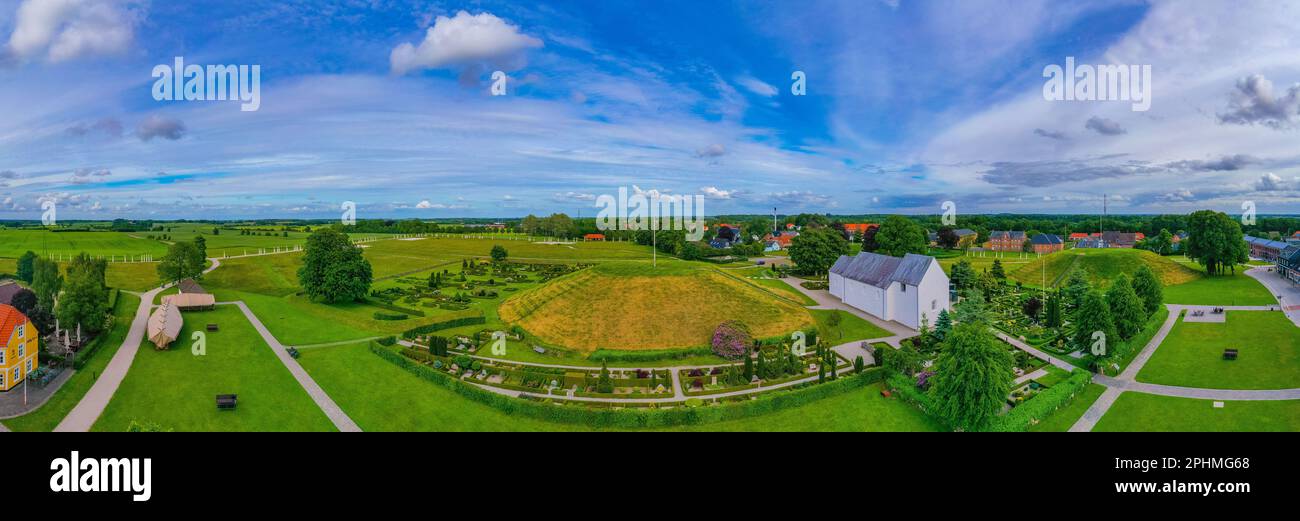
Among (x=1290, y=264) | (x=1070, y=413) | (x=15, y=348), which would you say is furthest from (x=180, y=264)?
(x=1290, y=264)

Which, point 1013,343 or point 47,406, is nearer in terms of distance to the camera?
point 47,406

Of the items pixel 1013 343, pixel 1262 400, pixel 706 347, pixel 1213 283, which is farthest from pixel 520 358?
pixel 1213 283

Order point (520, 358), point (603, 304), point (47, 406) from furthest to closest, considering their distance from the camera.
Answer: point (603, 304)
point (520, 358)
point (47, 406)

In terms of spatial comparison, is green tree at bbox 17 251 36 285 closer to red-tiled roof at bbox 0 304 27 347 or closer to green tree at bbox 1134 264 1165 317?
red-tiled roof at bbox 0 304 27 347

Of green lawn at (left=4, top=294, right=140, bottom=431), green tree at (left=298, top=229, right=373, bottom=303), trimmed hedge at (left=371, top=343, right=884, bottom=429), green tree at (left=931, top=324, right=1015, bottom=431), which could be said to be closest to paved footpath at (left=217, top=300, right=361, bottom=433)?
trimmed hedge at (left=371, top=343, right=884, bottom=429)

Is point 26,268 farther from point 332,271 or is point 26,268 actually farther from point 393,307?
point 393,307

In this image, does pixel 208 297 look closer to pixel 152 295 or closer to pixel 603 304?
pixel 152 295

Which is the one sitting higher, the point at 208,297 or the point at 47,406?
the point at 208,297

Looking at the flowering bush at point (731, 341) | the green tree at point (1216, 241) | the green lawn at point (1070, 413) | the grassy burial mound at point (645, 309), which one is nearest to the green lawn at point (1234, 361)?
the green lawn at point (1070, 413)
